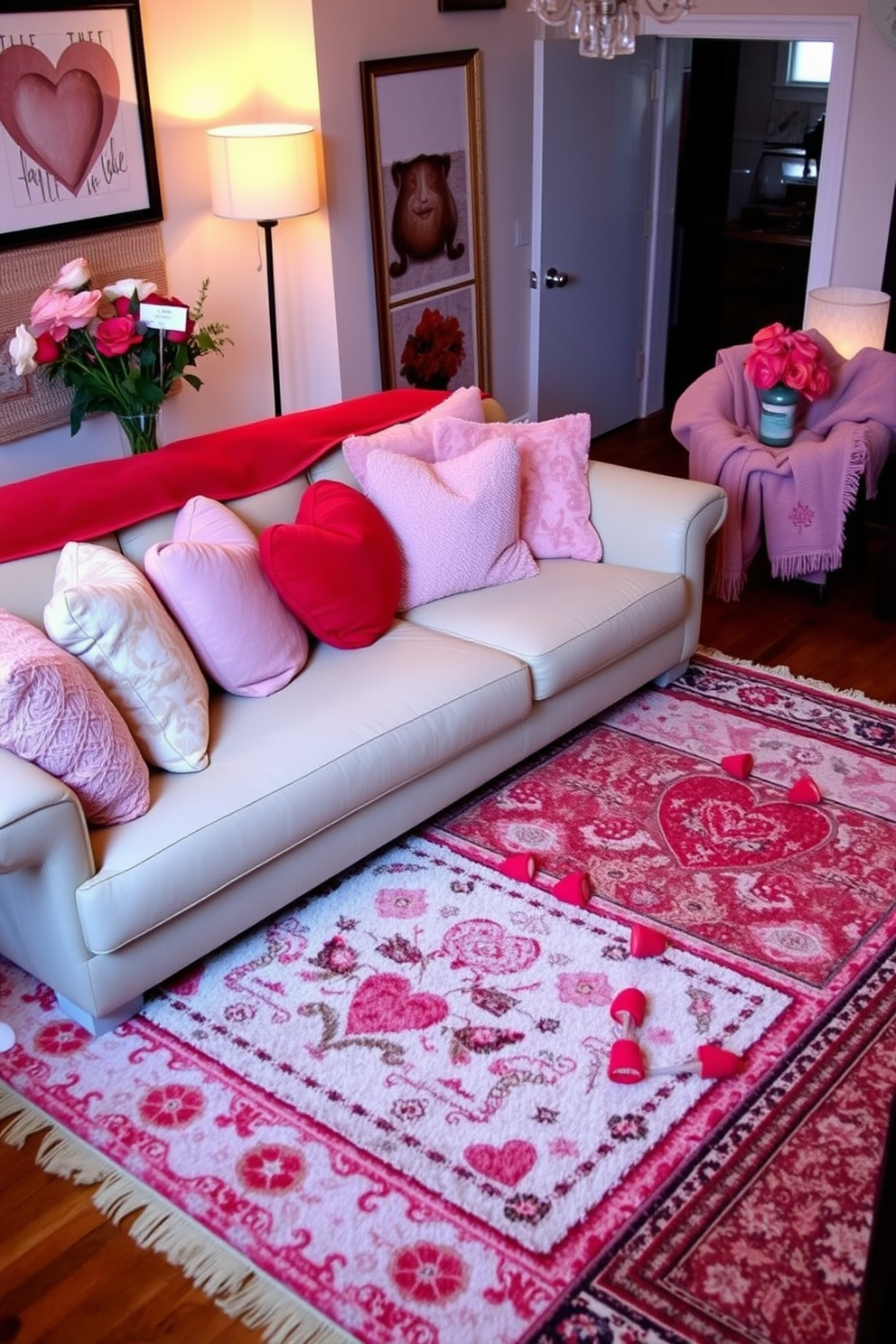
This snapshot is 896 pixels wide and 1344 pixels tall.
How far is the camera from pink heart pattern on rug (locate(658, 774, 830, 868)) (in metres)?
3.07

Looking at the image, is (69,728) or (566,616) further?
(566,616)

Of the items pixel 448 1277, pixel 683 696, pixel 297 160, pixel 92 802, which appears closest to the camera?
pixel 448 1277

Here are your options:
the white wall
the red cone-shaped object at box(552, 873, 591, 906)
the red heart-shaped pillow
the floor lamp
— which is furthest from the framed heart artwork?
the red cone-shaped object at box(552, 873, 591, 906)

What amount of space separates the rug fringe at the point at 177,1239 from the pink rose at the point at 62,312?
7.02ft

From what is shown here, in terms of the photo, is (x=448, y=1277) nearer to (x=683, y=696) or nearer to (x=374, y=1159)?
(x=374, y=1159)

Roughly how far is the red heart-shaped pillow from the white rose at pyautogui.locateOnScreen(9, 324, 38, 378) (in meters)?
0.94

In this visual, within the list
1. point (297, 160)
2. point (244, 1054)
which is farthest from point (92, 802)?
point (297, 160)

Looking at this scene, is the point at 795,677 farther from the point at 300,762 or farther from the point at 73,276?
the point at 73,276

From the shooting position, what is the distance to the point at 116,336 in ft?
12.1

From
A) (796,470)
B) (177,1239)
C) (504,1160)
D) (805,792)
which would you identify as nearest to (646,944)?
(504,1160)

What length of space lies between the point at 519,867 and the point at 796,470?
188cm

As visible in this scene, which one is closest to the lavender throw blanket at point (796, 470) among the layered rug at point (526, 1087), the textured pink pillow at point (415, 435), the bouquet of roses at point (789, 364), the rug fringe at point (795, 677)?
the bouquet of roses at point (789, 364)

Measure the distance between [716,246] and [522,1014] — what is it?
549cm

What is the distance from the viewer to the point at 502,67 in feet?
16.8
